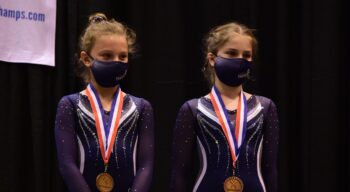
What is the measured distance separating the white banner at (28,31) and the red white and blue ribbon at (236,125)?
1483 mm

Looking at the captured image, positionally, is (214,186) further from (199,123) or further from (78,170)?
(78,170)

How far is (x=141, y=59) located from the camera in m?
3.97

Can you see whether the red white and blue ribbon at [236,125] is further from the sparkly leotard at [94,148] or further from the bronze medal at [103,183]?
the bronze medal at [103,183]

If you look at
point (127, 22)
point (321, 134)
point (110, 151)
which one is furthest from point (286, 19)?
point (110, 151)

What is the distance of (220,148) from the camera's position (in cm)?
273

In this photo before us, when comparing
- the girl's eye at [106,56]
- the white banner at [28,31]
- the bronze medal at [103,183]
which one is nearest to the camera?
the bronze medal at [103,183]

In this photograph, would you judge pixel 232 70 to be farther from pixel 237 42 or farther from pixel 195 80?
pixel 195 80

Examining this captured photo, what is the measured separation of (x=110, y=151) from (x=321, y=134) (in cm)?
201

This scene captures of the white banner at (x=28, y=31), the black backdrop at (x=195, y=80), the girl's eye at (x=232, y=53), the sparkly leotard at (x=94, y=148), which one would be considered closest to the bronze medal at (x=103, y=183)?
the sparkly leotard at (x=94, y=148)

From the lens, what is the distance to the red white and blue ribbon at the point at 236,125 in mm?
2723

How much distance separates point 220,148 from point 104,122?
561 mm

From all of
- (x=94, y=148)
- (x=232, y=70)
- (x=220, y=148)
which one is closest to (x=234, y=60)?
(x=232, y=70)

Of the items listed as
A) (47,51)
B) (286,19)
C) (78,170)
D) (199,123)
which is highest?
(286,19)

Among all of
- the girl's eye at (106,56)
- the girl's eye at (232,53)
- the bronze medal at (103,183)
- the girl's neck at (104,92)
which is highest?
the girl's eye at (232,53)
